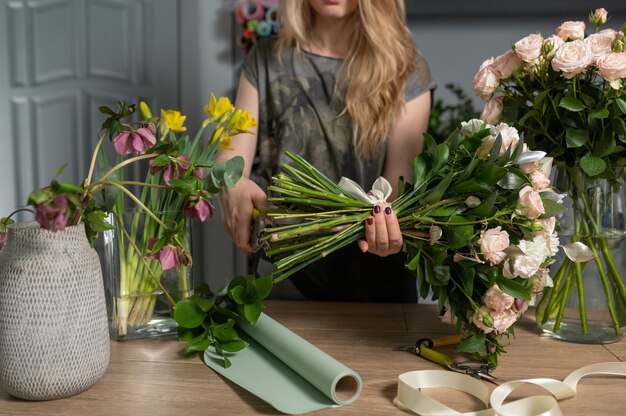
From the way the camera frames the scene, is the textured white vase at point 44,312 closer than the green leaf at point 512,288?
Yes

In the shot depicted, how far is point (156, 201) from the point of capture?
1.06 m

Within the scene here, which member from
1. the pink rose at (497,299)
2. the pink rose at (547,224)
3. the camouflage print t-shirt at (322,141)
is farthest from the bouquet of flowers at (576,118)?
the camouflage print t-shirt at (322,141)

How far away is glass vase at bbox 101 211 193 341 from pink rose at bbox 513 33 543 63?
0.63 meters

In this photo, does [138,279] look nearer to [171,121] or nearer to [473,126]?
[171,121]

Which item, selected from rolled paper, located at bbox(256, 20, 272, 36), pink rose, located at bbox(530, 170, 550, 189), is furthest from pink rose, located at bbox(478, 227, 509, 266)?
rolled paper, located at bbox(256, 20, 272, 36)

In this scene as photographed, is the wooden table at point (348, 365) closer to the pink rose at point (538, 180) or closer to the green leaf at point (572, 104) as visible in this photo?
the pink rose at point (538, 180)

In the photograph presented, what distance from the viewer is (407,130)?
1623 millimetres

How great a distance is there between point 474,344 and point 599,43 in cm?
53

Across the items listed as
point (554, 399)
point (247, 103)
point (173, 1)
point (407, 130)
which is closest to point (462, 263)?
point (554, 399)

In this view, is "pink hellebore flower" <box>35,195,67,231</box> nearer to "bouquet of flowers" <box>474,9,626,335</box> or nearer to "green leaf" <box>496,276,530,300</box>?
"green leaf" <box>496,276,530,300</box>

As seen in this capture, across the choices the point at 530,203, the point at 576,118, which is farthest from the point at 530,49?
the point at 530,203

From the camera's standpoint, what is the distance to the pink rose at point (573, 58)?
0.97 m

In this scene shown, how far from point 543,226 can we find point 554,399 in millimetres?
268

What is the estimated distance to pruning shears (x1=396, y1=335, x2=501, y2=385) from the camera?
35.9 inches
